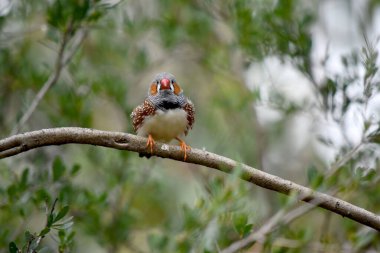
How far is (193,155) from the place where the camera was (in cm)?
318

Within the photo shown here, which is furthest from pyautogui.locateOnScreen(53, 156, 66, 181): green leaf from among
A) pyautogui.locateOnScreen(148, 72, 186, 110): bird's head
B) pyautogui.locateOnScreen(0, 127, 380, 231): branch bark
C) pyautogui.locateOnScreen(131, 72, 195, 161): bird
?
pyautogui.locateOnScreen(0, 127, 380, 231): branch bark

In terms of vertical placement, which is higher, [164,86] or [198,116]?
[198,116]

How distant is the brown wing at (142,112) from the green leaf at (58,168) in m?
0.62

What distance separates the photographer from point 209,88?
787 cm

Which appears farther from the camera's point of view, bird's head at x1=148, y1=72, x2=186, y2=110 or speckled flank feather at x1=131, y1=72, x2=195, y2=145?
bird's head at x1=148, y1=72, x2=186, y2=110

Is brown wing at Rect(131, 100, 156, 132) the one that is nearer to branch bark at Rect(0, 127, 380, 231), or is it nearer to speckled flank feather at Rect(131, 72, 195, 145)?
speckled flank feather at Rect(131, 72, 195, 145)

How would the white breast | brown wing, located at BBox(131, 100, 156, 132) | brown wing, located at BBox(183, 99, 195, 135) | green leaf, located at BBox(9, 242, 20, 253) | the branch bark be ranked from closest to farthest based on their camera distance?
green leaf, located at BBox(9, 242, 20, 253) → the branch bark → the white breast → brown wing, located at BBox(131, 100, 156, 132) → brown wing, located at BBox(183, 99, 195, 135)

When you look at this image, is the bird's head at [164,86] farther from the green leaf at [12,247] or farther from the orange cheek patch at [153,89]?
the green leaf at [12,247]

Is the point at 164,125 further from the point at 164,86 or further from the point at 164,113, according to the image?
the point at 164,86

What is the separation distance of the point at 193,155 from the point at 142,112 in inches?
44.3

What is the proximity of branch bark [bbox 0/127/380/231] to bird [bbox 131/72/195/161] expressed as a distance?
2.58 feet

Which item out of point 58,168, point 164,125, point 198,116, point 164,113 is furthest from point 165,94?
point 198,116

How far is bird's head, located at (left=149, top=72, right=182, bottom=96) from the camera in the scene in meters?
4.28

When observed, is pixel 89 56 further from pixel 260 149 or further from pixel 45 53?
pixel 260 149
